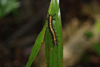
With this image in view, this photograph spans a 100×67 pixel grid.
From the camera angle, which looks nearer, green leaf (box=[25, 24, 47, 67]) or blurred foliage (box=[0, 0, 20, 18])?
green leaf (box=[25, 24, 47, 67])

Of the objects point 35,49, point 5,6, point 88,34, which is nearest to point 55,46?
point 35,49

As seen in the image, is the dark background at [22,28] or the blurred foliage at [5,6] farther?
the dark background at [22,28]

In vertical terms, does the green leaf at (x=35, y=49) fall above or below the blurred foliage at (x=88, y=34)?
above

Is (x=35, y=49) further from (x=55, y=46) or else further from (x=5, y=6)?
(x=5, y=6)

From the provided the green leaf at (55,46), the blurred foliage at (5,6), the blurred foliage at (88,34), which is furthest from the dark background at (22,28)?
the green leaf at (55,46)

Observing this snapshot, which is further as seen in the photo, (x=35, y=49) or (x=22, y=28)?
(x=22, y=28)

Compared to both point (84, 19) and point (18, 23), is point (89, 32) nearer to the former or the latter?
point (84, 19)

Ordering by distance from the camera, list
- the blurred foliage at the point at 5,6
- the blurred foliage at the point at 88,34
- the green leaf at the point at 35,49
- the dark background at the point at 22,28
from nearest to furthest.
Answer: the green leaf at the point at 35,49 < the blurred foliage at the point at 5,6 < the blurred foliage at the point at 88,34 < the dark background at the point at 22,28

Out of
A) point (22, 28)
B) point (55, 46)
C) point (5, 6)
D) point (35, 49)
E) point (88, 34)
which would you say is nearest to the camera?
point (35, 49)

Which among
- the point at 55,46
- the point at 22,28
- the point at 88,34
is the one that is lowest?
the point at 88,34

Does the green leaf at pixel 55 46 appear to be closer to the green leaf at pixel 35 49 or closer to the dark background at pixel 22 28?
the green leaf at pixel 35 49

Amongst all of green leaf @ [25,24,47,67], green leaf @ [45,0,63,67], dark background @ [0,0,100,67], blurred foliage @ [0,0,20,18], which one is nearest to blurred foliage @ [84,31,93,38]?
dark background @ [0,0,100,67]

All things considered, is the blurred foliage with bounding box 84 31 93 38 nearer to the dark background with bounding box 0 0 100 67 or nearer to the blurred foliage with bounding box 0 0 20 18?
the dark background with bounding box 0 0 100 67
